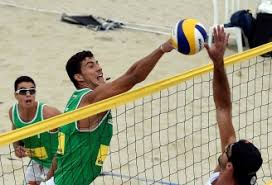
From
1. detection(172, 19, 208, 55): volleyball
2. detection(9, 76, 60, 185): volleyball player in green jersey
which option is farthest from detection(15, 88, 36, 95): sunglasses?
detection(172, 19, 208, 55): volleyball

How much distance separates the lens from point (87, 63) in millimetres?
5262

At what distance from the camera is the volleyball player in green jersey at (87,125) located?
16.3 feet

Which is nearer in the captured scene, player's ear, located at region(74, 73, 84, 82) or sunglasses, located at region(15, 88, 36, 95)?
player's ear, located at region(74, 73, 84, 82)

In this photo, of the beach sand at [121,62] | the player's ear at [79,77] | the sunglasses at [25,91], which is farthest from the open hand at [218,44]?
the beach sand at [121,62]

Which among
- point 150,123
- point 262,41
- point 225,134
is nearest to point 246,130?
point 150,123

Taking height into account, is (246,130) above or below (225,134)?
below

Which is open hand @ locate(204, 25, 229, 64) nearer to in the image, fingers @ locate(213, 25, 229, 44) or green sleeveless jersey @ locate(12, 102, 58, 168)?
fingers @ locate(213, 25, 229, 44)

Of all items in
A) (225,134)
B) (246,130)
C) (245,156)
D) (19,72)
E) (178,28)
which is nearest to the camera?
(245,156)

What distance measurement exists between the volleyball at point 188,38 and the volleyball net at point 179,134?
47 centimetres

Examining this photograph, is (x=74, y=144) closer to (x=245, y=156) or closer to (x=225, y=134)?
(x=225, y=134)

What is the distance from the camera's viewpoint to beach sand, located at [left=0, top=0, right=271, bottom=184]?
285 inches

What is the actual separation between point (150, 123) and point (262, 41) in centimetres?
297

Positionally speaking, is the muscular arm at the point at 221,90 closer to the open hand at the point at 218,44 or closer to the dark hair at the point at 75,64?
the open hand at the point at 218,44

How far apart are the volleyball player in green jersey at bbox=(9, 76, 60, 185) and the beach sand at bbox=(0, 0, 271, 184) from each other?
3.44 ft
